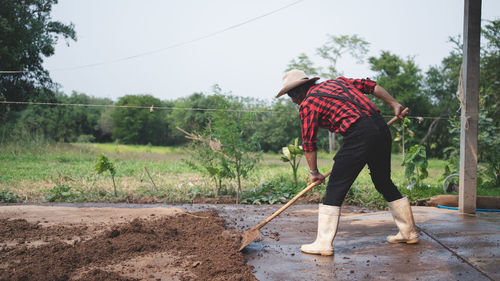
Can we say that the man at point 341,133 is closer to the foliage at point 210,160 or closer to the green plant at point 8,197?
the foliage at point 210,160

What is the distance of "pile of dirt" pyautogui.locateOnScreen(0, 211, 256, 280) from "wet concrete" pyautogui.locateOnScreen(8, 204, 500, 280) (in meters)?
0.30

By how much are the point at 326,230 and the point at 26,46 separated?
622 inches

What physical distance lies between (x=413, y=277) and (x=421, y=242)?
96 centimetres

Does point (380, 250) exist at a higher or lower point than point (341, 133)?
lower

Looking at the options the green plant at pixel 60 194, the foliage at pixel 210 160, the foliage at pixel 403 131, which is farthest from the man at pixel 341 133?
the green plant at pixel 60 194

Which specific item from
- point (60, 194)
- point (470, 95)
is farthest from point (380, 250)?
point (60, 194)

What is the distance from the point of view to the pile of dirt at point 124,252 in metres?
2.70

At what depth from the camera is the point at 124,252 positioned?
3.22 meters

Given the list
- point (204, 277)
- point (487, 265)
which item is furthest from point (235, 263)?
point (487, 265)

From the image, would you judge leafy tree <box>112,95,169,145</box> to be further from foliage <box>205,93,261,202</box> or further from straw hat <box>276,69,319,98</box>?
straw hat <box>276,69,319,98</box>

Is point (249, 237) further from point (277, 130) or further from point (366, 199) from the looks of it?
point (277, 130)

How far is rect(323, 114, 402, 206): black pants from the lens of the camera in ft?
10.0

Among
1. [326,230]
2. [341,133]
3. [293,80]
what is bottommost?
[326,230]

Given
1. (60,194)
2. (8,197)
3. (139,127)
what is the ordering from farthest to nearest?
(139,127)
(60,194)
(8,197)
